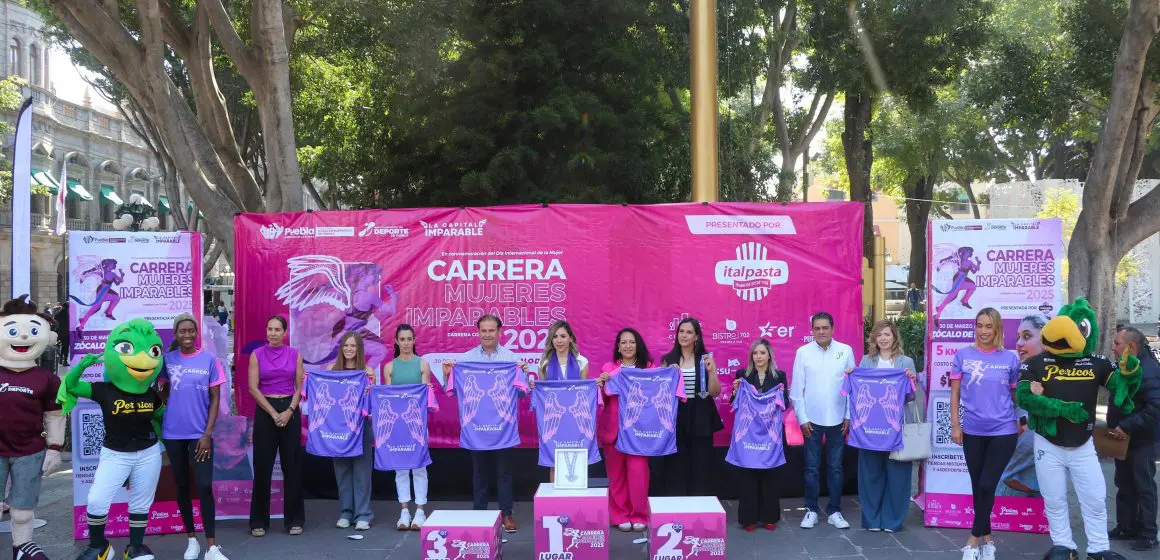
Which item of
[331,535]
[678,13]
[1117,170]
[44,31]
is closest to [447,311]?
[331,535]

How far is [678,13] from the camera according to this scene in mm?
17750

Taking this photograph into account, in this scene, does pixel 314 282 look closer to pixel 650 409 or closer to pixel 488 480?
pixel 488 480

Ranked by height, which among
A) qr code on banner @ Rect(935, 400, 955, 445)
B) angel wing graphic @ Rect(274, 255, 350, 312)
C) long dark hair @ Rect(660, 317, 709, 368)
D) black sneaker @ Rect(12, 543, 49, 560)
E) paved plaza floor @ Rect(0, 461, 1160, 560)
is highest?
angel wing graphic @ Rect(274, 255, 350, 312)

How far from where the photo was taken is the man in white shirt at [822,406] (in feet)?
24.8

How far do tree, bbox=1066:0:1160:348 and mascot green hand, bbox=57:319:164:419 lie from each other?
1199cm

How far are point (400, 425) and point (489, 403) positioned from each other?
2.58 ft

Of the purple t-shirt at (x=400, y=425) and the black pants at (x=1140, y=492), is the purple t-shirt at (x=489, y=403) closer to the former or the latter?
the purple t-shirt at (x=400, y=425)

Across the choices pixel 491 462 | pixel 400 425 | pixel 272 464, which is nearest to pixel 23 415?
pixel 272 464

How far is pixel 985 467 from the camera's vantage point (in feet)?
22.2

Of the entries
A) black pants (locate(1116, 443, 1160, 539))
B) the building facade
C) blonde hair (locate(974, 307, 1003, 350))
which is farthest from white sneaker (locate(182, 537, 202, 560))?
the building facade

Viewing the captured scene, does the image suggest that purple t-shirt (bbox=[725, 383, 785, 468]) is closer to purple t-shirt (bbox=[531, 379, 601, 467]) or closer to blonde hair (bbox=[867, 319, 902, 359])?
blonde hair (bbox=[867, 319, 902, 359])

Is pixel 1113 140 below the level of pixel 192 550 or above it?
above

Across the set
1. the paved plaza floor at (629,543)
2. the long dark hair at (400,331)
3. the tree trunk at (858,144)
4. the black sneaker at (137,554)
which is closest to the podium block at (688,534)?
the paved plaza floor at (629,543)

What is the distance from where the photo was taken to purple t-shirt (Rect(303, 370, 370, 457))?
25.1ft
